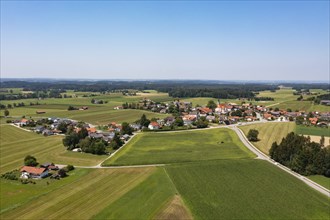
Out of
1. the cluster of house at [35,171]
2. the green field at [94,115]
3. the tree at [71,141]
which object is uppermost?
the green field at [94,115]

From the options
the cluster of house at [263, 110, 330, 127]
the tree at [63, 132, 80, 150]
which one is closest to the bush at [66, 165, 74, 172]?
the tree at [63, 132, 80, 150]

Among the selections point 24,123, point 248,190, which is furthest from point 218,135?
point 24,123

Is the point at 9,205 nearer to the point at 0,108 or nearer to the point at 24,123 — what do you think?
the point at 24,123

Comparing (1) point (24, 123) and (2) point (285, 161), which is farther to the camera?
(1) point (24, 123)

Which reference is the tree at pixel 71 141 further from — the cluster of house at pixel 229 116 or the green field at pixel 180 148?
the cluster of house at pixel 229 116

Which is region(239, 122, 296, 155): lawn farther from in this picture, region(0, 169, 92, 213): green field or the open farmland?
region(0, 169, 92, 213): green field

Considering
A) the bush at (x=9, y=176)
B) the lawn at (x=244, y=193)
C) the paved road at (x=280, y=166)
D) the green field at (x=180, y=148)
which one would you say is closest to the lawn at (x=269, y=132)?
the paved road at (x=280, y=166)

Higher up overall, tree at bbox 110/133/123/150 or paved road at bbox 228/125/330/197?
tree at bbox 110/133/123/150
